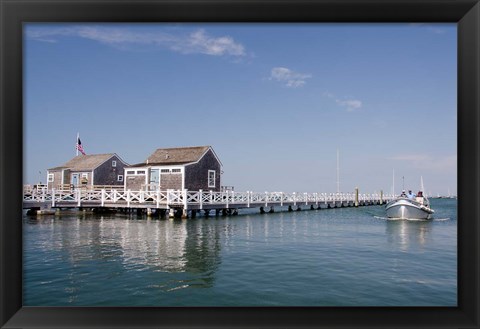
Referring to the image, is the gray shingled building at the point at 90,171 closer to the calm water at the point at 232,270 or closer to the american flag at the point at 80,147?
the american flag at the point at 80,147

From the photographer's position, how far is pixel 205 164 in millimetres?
24094

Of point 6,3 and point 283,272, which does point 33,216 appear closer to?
point 283,272

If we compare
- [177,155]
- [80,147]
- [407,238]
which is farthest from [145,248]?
[80,147]

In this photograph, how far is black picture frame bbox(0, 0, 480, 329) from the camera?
260cm

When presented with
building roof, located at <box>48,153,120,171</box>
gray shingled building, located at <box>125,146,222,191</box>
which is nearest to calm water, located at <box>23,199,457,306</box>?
gray shingled building, located at <box>125,146,222,191</box>

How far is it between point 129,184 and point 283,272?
62.5ft

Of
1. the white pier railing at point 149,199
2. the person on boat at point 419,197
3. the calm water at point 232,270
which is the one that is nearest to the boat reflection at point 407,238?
the calm water at point 232,270

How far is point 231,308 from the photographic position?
2615mm

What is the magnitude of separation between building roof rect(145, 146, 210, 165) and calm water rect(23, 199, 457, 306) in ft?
30.7

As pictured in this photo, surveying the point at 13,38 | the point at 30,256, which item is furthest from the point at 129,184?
the point at 13,38

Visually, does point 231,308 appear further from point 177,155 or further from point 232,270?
point 177,155

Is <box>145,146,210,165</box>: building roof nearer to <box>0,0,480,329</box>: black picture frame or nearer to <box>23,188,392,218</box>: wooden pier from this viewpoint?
<box>23,188,392,218</box>: wooden pier

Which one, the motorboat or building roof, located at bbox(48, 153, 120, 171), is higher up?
building roof, located at bbox(48, 153, 120, 171)

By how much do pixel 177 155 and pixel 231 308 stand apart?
73.9ft
